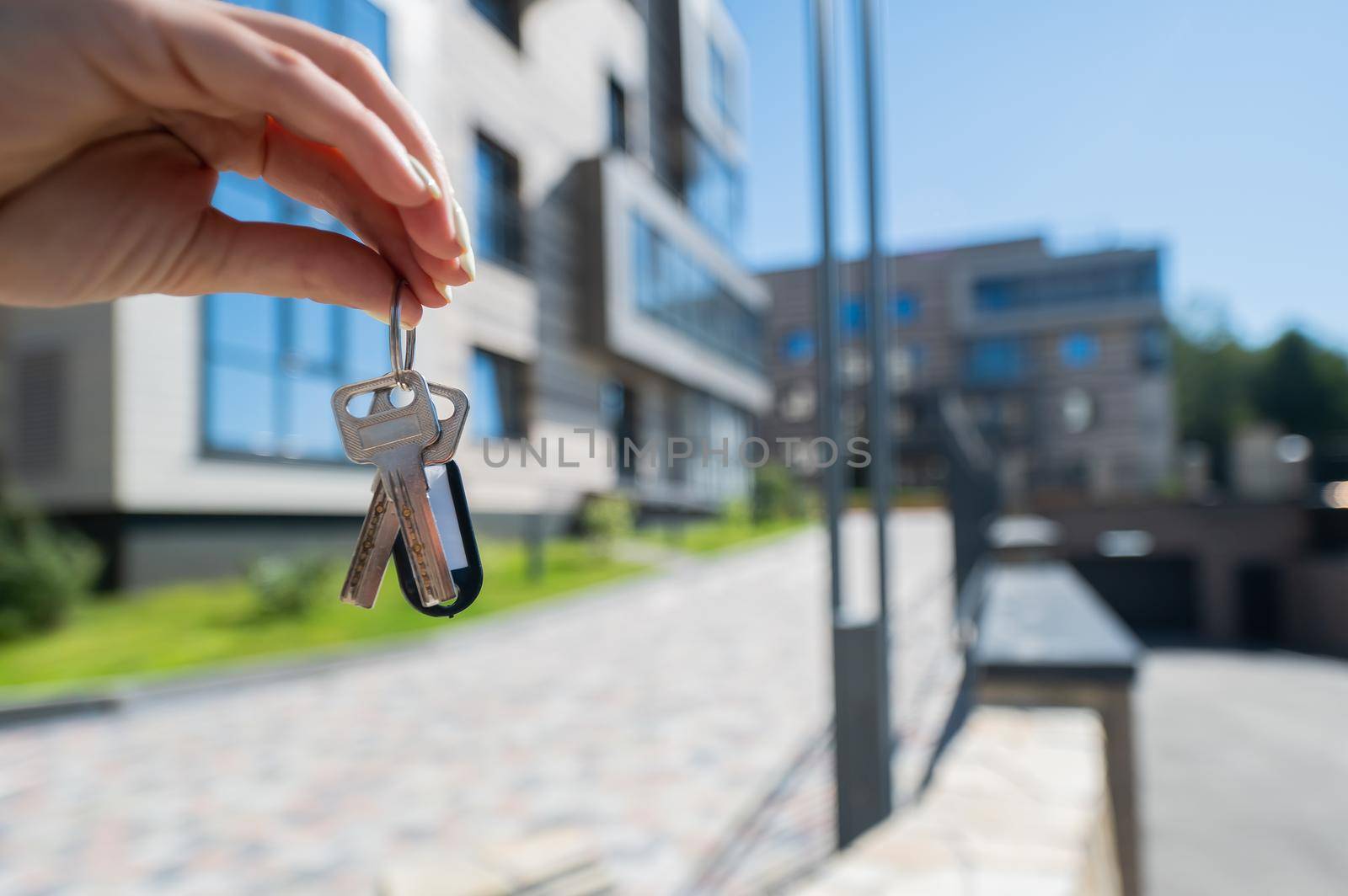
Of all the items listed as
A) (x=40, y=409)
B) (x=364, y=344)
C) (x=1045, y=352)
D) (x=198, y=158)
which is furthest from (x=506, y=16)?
(x=1045, y=352)

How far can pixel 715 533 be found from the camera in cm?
2044

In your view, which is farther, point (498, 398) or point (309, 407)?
point (309, 407)

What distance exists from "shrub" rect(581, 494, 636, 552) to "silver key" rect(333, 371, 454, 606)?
42.6 ft

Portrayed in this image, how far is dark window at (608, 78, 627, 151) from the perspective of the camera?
360 cm

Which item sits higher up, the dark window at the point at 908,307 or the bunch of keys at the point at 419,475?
the dark window at the point at 908,307

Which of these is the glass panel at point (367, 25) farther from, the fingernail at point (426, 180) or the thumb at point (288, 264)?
the fingernail at point (426, 180)

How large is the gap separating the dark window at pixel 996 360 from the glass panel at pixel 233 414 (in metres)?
37.4

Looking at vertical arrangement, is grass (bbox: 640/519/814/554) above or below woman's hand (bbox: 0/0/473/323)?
below

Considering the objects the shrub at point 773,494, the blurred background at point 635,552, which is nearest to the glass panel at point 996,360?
the shrub at point 773,494

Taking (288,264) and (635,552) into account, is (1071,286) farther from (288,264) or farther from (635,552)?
(288,264)

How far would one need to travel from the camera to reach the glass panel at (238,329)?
658 centimetres

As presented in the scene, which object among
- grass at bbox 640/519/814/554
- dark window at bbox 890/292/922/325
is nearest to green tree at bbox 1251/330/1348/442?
dark window at bbox 890/292/922/325

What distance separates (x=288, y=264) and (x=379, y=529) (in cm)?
25

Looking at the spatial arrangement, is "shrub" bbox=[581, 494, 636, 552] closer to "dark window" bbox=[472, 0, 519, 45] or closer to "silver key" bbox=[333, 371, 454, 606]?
"dark window" bbox=[472, 0, 519, 45]
